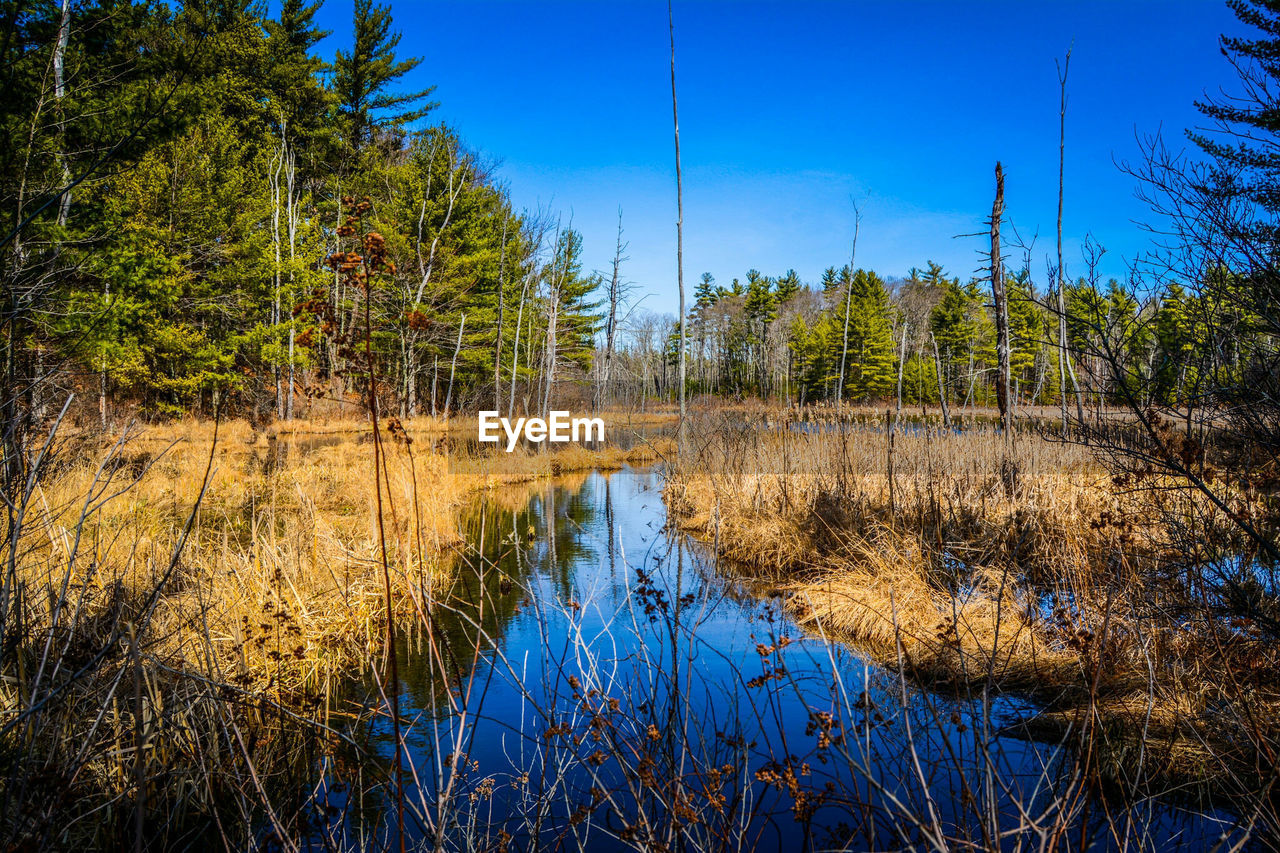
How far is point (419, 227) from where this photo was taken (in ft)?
76.1

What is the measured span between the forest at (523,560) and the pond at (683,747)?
50 millimetres

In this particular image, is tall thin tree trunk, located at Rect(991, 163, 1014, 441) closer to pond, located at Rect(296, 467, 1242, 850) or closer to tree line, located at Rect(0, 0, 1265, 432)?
tree line, located at Rect(0, 0, 1265, 432)

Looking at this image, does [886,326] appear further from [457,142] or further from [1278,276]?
[1278,276]

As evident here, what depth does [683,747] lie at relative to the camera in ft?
7.77

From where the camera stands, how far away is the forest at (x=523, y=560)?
226cm

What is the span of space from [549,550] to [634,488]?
6134 millimetres

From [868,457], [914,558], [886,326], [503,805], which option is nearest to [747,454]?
[868,457]

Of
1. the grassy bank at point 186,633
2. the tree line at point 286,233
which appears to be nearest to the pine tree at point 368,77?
the tree line at point 286,233

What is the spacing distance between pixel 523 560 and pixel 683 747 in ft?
24.6

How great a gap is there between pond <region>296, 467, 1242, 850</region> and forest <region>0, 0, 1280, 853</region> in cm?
5

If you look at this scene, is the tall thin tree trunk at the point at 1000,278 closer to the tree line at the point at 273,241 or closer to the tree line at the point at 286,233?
the tree line at the point at 273,241

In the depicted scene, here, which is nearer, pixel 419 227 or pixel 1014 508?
pixel 1014 508

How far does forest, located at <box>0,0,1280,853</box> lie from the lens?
2.26m

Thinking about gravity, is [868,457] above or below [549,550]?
above
